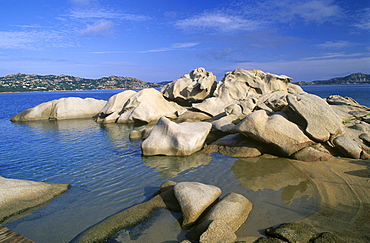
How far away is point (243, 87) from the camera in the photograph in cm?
2911

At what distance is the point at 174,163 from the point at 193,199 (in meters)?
5.27

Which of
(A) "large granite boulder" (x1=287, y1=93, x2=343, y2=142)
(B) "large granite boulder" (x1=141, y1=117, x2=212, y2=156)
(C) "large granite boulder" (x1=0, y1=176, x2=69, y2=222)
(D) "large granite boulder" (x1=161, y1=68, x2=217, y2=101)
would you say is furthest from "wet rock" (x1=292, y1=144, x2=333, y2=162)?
(D) "large granite boulder" (x1=161, y1=68, x2=217, y2=101)

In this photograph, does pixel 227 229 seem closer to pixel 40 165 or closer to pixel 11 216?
pixel 11 216

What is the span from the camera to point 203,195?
7.20m

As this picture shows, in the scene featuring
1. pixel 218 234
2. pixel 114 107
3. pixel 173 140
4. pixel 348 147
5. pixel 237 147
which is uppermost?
pixel 114 107

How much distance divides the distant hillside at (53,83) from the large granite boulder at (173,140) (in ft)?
563

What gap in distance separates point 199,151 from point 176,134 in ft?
5.85

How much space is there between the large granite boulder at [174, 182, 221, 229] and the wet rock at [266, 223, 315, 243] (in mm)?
1796

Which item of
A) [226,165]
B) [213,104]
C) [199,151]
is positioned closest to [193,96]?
[213,104]

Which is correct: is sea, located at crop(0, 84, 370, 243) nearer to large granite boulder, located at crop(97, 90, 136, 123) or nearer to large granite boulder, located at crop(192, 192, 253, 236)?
large granite boulder, located at crop(192, 192, 253, 236)

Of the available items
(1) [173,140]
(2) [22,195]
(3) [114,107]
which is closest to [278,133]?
(1) [173,140]

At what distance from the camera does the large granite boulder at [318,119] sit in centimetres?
1152

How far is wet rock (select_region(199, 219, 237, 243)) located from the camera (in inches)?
214

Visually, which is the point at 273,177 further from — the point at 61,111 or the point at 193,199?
the point at 61,111
